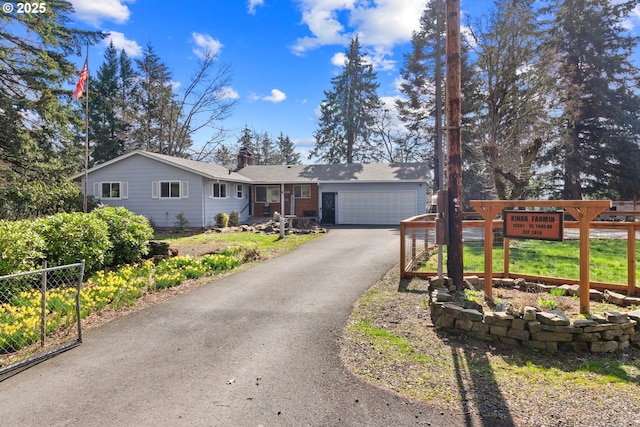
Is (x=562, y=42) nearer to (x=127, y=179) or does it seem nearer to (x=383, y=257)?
(x=383, y=257)

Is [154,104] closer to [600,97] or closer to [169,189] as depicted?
[169,189]

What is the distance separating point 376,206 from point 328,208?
9.94 ft

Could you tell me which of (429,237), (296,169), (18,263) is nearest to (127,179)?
(296,169)

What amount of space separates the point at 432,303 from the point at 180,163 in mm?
17420

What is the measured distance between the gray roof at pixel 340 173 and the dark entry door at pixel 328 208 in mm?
1038

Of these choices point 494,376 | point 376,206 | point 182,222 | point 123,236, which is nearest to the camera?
point 494,376

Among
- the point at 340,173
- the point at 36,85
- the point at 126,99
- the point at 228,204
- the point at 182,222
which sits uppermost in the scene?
the point at 126,99

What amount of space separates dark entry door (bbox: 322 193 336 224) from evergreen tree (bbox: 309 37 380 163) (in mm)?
16288

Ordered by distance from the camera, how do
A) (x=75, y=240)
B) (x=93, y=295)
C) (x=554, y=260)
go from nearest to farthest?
(x=93, y=295) → (x=75, y=240) → (x=554, y=260)

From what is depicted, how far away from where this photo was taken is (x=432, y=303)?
16.8 feet

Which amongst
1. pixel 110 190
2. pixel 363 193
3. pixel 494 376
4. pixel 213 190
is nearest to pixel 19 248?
pixel 494 376

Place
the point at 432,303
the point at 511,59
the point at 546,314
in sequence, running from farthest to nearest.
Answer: the point at 511,59, the point at 432,303, the point at 546,314

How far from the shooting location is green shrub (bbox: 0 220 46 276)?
611cm

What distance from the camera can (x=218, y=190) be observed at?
2078 cm
